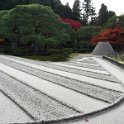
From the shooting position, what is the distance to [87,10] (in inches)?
2514

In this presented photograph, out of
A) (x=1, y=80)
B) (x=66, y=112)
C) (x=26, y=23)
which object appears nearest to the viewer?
(x=66, y=112)

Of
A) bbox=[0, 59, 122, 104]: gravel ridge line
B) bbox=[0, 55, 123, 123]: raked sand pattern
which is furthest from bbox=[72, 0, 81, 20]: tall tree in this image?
bbox=[0, 59, 122, 104]: gravel ridge line

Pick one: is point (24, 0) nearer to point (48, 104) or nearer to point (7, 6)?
Result: point (7, 6)

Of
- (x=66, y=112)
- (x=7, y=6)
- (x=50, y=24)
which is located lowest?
(x=66, y=112)

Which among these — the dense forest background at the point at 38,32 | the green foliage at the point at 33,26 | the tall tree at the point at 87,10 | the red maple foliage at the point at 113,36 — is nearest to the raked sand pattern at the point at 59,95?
the dense forest background at the point at 38,32

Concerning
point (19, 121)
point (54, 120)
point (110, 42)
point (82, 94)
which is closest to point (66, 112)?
point (54, 120)

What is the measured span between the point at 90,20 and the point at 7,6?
881 inches

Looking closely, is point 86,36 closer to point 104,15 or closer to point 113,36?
point 113,36

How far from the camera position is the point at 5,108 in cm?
757

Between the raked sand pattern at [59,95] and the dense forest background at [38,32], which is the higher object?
the dense forest background at [38,32]

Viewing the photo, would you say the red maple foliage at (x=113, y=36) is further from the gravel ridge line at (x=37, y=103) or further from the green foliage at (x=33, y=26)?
the gravel ridge line at (x=37, y=103)

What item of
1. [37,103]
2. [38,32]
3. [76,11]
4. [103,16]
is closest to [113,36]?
[38,32]

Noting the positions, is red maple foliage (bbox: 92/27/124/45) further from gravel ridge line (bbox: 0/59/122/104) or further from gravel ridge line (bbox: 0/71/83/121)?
gravel ridge line (bbox: 0/71/83/121)

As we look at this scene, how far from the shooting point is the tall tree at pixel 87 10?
203 ft
